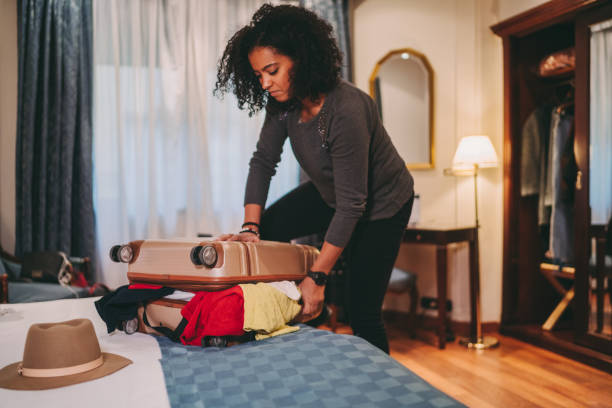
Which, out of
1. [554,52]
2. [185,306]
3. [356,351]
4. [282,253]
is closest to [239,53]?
[282,253]

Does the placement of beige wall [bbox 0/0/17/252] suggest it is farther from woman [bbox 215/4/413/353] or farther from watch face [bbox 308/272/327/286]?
watch face [bbox 308/272/327/286]

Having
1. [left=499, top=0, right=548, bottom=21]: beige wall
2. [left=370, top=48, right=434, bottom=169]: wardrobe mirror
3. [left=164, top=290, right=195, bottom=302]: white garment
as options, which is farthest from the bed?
[left=499, top=0, right=548, bottom=21]: beige wall

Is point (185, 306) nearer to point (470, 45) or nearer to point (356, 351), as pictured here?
point (356, 351)

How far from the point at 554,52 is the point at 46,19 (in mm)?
3282

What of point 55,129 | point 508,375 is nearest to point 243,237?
point 508,375

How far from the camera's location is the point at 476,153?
2.80m

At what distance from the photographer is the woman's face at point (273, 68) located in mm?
1250

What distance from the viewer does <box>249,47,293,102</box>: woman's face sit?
1.25 metres

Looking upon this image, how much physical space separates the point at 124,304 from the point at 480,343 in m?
2.34

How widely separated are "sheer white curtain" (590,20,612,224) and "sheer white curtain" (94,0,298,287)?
2.10 m

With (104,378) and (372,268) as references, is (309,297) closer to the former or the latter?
(372,268)

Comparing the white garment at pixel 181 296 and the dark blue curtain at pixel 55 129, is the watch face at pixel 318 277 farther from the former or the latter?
the dark blue curtain at pixel 55 129

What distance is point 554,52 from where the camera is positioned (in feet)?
10.2

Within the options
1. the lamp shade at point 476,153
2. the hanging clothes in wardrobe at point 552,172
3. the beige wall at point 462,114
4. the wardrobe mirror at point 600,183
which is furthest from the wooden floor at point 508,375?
the lamp shade at point 476,153
